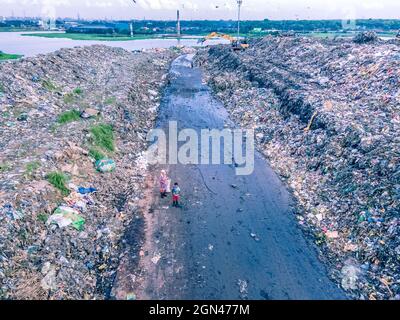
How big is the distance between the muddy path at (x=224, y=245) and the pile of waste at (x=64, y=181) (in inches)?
31.3

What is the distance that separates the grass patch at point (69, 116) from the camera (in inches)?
467

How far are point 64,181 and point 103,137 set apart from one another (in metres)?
3.20

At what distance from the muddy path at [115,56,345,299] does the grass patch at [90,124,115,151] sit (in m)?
1.92

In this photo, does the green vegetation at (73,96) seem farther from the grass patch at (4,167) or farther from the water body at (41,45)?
the water body at (41,45)

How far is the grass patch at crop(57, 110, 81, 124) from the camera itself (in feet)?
38.9

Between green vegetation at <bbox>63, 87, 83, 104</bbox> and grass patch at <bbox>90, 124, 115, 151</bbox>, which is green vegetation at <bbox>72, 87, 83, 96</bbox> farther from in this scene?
grass patch at <bbox>90, 124, 115, 151</bbox>

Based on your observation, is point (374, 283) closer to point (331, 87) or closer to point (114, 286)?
point (114, 286)

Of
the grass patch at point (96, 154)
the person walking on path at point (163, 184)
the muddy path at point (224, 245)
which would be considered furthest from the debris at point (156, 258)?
the grass patch at point (96, 154)

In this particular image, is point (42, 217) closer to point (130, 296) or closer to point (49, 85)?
point (130, 296)

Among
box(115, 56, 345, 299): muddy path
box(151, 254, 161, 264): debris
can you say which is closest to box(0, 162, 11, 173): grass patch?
box(115, 56, 345, 299): muddy path

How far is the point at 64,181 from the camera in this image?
788 cm

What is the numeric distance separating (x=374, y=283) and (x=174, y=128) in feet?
34.6

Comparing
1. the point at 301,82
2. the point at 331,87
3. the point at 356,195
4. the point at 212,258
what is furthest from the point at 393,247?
the point at 301,82
